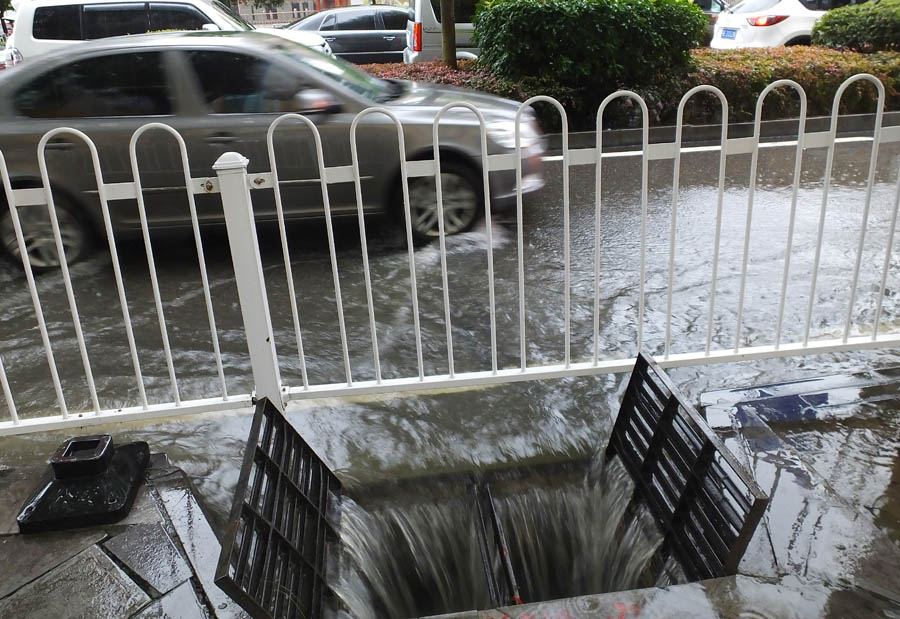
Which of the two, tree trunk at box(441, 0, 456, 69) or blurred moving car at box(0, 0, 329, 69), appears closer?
blurred moving car at box(0, 0, 329, 69)

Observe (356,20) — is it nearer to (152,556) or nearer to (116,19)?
(116,19)

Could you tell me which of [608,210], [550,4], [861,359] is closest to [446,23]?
[550,4]

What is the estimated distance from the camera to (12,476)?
342 cm

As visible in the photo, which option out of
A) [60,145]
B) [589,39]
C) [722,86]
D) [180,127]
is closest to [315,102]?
[180,127]

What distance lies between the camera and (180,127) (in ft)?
19.0

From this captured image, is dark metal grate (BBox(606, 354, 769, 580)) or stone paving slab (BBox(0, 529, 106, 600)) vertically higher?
dark metal grate (BBox(606, 354, 769, 580))

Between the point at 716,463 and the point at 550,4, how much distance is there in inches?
341

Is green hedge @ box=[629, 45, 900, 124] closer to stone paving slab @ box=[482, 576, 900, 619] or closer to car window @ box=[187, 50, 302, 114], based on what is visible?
car window @ box=[187, 50, 302, 114]

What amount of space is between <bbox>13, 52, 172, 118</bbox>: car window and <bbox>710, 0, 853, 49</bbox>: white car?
1134cm

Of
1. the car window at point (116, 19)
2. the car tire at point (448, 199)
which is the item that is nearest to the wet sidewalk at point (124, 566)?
the car tire at point (448, 199)

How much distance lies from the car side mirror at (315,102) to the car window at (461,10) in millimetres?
7874

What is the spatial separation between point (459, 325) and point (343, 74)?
2.60 metres

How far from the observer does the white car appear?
1368 cm

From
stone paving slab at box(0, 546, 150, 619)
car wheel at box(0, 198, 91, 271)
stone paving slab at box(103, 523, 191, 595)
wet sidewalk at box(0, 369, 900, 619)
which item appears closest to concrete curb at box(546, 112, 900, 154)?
car wheel at box(0, 198, 91, 271)
